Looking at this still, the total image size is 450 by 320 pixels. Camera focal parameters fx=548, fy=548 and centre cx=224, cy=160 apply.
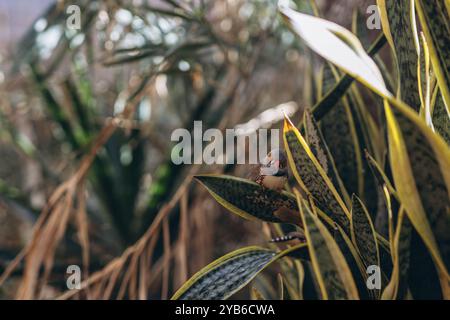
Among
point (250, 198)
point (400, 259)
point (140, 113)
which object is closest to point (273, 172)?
point (250, 198)

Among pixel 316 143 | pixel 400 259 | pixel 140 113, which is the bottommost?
pixel 400 259

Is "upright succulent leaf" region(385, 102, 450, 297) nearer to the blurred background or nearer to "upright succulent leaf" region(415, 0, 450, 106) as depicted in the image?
"upright succulent leaf" region(415, 0, 450, 106)

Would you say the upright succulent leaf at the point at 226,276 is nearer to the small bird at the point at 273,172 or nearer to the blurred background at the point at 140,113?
the small bird at the point at 273,172

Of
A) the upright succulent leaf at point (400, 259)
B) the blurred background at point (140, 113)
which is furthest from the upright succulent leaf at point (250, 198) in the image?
the blurred background at point (140, 113)

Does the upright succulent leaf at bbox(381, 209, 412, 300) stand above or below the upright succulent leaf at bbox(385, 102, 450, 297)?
below

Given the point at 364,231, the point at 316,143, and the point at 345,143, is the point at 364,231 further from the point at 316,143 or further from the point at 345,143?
the point at 345,143

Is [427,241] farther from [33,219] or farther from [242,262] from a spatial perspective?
[33,219]

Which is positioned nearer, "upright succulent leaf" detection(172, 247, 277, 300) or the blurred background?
"upright succulent leaf" detection(172, 247, 277, 300)

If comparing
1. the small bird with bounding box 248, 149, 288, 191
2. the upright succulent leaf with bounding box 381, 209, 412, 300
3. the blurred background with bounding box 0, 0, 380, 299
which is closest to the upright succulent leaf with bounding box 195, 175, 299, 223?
the small bird with bounding box 248, 149, 288, 191
